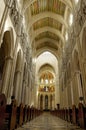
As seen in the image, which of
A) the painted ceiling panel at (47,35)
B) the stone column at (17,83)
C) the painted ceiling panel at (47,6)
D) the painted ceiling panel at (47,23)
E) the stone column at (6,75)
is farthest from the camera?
the painted ceiling panel at (47,35)

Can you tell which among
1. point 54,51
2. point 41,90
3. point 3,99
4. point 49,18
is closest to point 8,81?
point 3,99

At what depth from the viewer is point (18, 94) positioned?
1252cm

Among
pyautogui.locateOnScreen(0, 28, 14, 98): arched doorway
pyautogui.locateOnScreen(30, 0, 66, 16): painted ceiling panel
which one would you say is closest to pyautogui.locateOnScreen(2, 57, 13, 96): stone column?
pyautogui.locateOnScreen(0, 28, 14, 98): arched doorway

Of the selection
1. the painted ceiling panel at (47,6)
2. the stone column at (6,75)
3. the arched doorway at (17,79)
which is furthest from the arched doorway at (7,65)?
the painted ceiling panel at (47,6)

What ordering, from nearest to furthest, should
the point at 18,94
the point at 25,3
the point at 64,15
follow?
1. the point at 18,94
2. the point at 25,3
3. the point at 64,15

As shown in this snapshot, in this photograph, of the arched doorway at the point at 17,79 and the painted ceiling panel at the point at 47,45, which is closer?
the arched doorway at the point at 17,79

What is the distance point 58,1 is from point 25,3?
5.04 metres

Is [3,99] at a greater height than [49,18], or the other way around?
[49,18]

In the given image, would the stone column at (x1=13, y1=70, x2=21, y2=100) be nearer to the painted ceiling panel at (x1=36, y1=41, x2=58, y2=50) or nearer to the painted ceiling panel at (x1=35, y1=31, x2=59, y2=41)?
the painted ceiling panel at (x1=35, y1=31, x2=59, y2=41)

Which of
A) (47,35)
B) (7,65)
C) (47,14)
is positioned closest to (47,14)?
(47,14)

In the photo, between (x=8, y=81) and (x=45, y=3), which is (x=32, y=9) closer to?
(x=45, y=3)

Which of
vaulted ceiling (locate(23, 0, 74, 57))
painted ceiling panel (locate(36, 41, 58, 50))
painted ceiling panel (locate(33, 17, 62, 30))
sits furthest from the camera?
painted ceiling panel (locate(36, 41, 58, 50))

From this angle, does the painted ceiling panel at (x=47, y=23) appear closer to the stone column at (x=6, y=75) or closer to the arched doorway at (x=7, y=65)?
the arched doorway at (x=7, y=65)

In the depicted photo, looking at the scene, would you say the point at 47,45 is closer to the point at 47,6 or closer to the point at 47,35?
the point at 47,35
